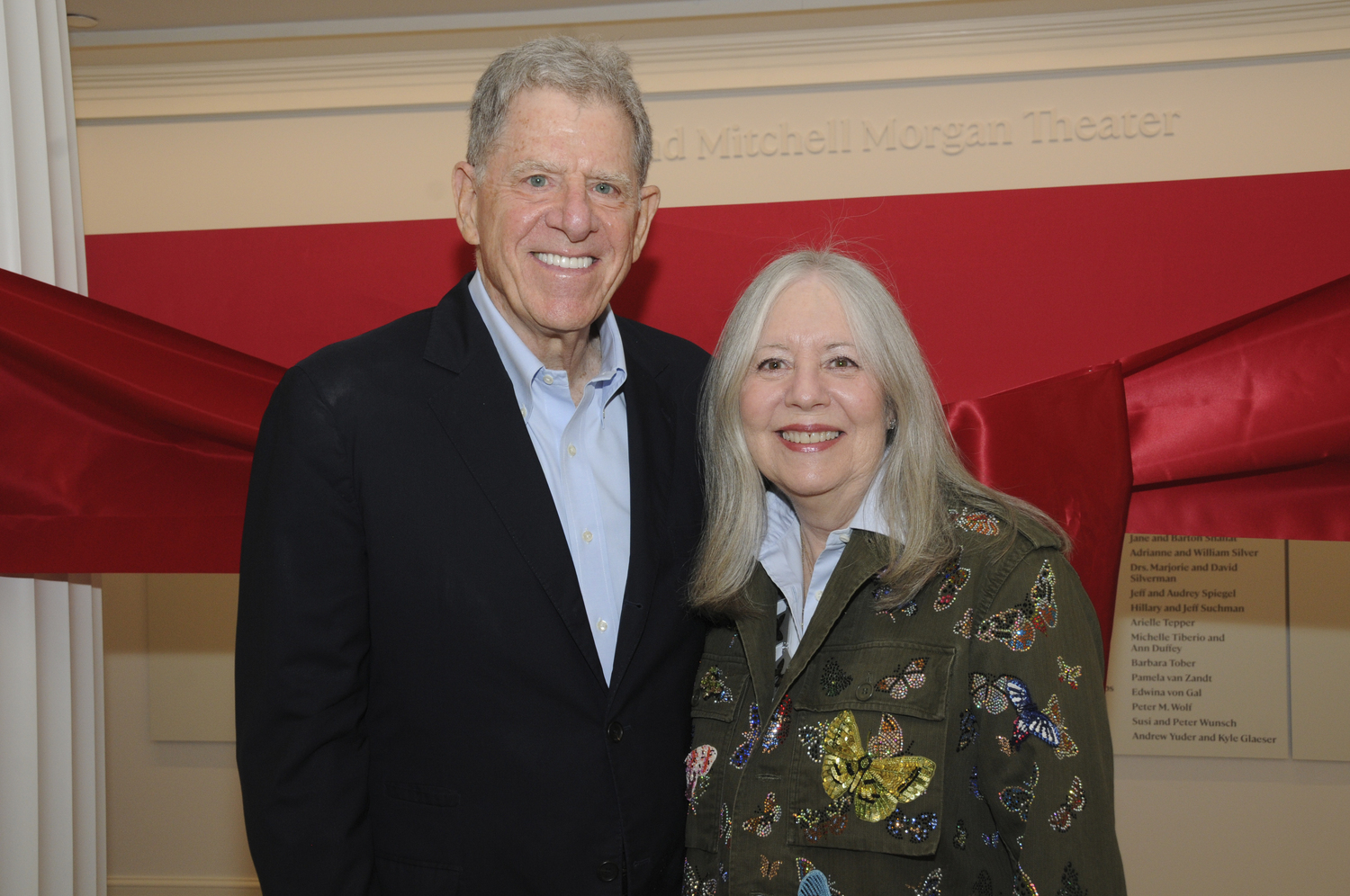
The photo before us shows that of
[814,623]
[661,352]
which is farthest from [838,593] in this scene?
[661,352]

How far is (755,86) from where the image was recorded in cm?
317

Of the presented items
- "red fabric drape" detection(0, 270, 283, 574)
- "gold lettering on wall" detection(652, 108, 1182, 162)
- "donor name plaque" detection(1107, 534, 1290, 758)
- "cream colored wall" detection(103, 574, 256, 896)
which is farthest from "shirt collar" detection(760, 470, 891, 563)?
"cream colored wall" detection(103, 574, 256, 896)

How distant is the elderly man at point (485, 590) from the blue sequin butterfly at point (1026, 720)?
55 cm

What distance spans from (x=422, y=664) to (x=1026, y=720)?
887 millimetres

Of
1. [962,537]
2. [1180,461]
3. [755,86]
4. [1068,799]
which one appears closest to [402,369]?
[962,537]

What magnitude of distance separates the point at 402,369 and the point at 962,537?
0.92 meters

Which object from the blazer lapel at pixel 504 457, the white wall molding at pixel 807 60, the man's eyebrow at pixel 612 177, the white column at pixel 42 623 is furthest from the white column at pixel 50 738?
the white wall molding at pixel 807 60

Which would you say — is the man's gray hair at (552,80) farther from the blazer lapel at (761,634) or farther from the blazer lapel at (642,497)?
the blazer lapel at (761,634)

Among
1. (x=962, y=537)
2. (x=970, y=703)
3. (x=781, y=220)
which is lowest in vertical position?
(x=970, y=703)

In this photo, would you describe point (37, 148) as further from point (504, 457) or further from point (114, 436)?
point (504, 457)

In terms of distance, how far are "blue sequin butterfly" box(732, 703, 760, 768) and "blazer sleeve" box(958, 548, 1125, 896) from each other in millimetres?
340

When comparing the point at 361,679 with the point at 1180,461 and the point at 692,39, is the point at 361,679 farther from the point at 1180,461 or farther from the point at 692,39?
the point at 692,39

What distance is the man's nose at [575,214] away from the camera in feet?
5.08

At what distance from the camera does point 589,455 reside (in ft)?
5.36
